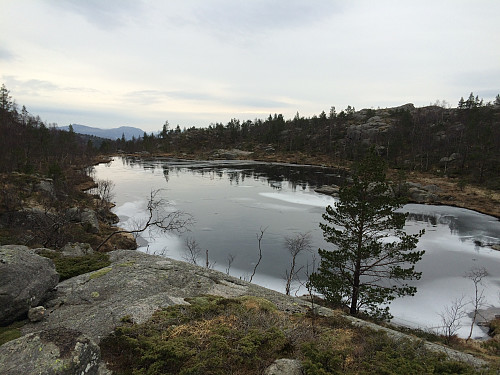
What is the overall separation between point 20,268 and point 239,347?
6.95 metres

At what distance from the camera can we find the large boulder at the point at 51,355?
4801mm

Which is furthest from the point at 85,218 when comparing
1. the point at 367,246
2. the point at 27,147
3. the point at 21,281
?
the point at 27,147

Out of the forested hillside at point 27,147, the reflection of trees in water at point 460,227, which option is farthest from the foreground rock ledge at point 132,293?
the forested hillside at point 27,147

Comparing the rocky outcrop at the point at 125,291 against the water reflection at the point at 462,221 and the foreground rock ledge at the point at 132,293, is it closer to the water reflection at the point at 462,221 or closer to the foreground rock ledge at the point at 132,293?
the foreground rock ledge at the point at 132,293

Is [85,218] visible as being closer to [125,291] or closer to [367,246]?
[125,291]

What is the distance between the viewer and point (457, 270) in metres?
27.0

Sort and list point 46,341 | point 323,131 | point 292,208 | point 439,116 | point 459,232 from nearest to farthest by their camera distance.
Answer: point 46,341
point 459,232
point 292,208
point 439,116
point 323,131

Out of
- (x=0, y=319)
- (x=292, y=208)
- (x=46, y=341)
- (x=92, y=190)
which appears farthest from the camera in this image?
(x=92, y=190)

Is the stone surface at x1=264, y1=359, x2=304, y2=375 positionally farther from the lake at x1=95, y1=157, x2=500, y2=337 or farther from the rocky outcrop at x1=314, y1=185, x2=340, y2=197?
the rocky outcrop at x1=314, y1=185, x2=340, y2=197

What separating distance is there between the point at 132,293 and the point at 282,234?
25.2m

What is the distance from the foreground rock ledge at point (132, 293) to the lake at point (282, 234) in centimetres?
1081

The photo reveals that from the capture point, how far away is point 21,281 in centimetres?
832

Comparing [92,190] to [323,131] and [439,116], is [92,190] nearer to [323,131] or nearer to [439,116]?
[323,131]

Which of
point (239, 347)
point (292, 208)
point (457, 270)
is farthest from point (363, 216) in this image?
point (292, 208)
